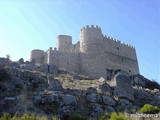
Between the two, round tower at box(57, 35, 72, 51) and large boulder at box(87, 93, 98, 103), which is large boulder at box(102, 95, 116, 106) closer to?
large boulder at box(87, 93, 98, 103)

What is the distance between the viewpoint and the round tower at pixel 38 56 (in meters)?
48.5

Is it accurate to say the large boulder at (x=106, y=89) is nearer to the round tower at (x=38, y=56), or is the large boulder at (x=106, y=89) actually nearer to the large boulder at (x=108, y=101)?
the large boulder at (x=108, y=101)

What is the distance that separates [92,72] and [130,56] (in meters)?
10.3

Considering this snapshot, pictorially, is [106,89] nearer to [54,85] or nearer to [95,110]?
[95,110]

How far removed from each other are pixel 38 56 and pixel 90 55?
8.00 m

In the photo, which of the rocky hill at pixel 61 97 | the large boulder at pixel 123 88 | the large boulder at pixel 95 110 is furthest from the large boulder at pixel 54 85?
the large boulder at pixel 123 88

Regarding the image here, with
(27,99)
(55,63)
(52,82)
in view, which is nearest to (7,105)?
(27,99)

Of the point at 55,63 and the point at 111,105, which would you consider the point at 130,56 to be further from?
the point at 111,105

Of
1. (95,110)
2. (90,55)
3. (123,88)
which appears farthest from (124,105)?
(90,55)

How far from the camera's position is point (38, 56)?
4878 cm

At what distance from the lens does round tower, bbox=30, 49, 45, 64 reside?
4853cm

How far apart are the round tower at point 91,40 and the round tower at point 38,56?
6.09 metres

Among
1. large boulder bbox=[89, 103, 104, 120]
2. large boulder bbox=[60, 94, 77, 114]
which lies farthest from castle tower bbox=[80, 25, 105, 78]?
large boulder bbox=[60, 94, 77, 114]

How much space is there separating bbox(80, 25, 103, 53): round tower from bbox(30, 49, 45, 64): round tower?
609 cm
